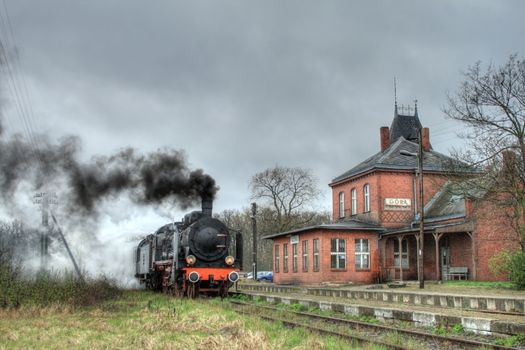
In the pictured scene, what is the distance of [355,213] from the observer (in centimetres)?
3691

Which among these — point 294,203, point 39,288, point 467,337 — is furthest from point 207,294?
point 294,203

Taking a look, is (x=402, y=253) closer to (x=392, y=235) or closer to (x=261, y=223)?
(x=392, y=235)

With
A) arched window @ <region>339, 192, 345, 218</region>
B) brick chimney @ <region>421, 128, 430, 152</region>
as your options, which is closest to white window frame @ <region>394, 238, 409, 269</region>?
arched window @ <region>339, 192, 345, 218</region>

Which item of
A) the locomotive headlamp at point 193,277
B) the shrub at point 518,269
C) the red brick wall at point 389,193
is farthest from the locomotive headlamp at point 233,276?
the red brick wall at point 389,193

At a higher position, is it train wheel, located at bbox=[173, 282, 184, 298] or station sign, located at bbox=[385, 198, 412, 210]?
station sign, located at bbox=[385, 198, 412, 210]

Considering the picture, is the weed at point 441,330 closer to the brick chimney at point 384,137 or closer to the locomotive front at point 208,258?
the locomotive front at point 208,258

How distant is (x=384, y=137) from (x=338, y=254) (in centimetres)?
1167

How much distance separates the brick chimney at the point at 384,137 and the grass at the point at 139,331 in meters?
27.8

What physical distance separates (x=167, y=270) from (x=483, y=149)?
540 inches

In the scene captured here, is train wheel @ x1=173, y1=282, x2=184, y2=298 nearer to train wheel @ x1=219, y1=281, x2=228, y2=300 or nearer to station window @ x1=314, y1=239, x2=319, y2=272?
train wheel @ x1=219, y1=281, x2=228, y2=300

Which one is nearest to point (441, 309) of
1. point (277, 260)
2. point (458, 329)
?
point (458, 329)

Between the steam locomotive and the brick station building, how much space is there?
10.9m

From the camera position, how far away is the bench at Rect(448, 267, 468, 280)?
28641 mm

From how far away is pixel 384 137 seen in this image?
40.1 meters
